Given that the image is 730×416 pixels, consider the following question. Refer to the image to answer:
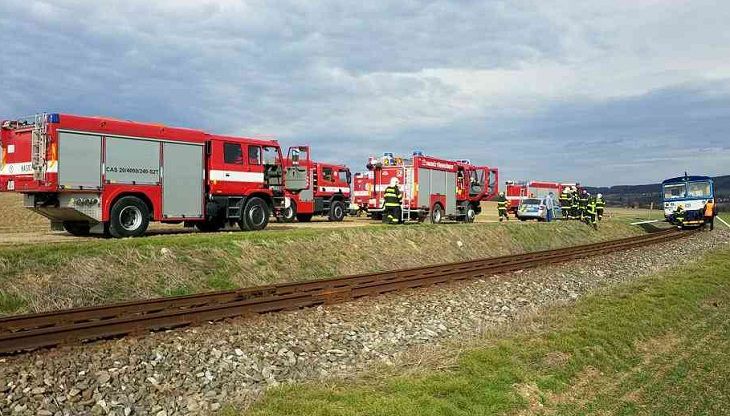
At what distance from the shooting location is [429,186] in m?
26.2

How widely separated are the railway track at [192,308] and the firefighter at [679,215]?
26.2 m

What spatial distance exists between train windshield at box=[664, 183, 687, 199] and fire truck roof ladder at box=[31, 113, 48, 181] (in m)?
35.0

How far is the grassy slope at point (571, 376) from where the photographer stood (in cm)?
613

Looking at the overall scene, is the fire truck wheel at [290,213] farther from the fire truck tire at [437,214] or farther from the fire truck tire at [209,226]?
the fire truck tire at [209,226]

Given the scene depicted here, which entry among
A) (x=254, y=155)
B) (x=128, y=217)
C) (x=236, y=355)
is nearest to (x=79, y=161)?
(x=128, y=217)

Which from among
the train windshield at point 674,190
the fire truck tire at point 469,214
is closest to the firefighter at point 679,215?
the train windshield at point 674,190

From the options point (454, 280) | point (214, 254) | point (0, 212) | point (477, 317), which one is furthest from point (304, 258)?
point (0, 212)

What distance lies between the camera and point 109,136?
14367mm

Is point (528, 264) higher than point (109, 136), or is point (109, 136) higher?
point (109, 136)

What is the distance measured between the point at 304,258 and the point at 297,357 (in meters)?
7.19

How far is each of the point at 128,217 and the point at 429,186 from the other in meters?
14.3

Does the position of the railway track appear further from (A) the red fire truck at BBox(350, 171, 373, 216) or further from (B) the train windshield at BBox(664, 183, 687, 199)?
(B) the train windshield at BBox(664, 183, 687, 199)

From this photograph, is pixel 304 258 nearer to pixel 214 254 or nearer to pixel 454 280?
pixel 214 254

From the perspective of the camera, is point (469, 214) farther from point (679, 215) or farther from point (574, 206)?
point (679, 215)
